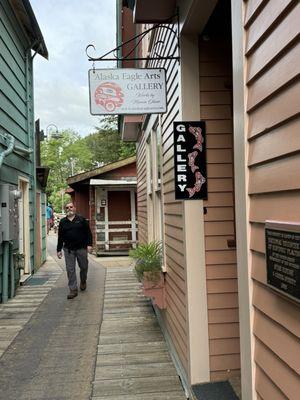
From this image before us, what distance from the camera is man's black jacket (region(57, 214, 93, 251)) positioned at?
874cm

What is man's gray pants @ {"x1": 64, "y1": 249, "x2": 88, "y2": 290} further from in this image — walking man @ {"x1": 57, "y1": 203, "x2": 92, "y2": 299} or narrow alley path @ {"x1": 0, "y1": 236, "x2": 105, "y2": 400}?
narrow alley path @ {"x1": 0, "y1": 236, "x2": 105, "y2": 400}

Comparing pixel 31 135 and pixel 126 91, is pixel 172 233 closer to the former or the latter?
pixel 126 91

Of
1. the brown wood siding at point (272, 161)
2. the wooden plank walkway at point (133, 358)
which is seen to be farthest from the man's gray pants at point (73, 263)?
the brown wood siding at point (272, 161)

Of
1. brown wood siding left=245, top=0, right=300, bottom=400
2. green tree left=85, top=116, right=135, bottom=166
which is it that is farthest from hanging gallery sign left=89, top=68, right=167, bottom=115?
green tree left=85, top=116, right=135, bottom=166

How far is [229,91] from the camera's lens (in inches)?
161

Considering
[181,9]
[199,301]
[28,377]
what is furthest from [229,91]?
[28,377]

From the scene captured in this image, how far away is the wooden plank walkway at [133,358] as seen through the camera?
167 inches

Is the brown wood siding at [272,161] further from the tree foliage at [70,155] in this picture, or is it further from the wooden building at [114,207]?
the tree foliage at [70,155]

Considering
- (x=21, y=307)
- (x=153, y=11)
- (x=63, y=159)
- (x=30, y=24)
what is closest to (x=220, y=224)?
(x=153, y=11)

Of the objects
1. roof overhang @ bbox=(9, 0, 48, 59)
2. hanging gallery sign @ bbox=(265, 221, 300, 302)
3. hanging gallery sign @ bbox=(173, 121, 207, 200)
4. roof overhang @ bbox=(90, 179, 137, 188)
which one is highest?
roof overhang @ bbox=(9, 0, 48, 59)

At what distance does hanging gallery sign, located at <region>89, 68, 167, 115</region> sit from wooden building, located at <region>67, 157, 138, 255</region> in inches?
441

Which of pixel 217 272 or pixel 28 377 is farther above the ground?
pixel 217 272

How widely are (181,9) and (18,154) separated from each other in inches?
249

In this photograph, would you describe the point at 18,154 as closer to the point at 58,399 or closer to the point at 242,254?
the point at 58,399
